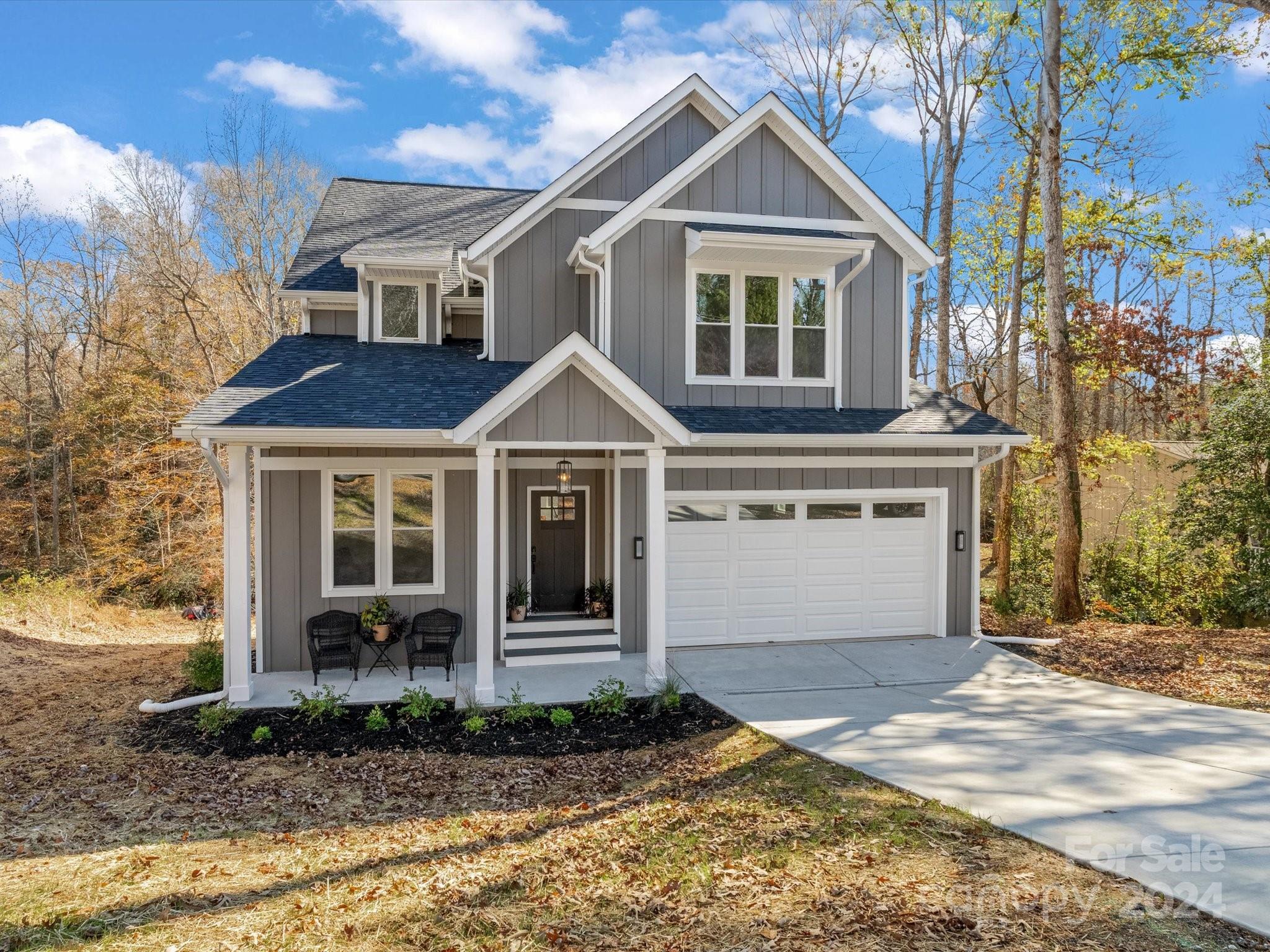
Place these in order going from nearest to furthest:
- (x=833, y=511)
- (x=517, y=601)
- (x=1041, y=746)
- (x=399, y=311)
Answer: (x=1041, y=746) < (x=517, y=601) < (x=833, y=511) < (x=399, y=311)

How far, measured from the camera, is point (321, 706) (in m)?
7.80

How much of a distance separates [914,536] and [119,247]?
79.2 feet

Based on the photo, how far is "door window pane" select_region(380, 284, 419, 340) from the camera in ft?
38.3

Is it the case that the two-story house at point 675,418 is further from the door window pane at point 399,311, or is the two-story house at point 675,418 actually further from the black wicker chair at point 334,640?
the black wicker chair at point 334,640

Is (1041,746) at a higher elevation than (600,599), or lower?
lower

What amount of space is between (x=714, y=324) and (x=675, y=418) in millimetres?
2047

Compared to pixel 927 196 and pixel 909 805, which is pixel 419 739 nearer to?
pixel 909 805

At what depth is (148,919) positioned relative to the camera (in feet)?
13.5

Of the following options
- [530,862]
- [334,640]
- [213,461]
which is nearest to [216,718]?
[334,640]

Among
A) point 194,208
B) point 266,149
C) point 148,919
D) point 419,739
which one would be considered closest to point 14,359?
point 194,208

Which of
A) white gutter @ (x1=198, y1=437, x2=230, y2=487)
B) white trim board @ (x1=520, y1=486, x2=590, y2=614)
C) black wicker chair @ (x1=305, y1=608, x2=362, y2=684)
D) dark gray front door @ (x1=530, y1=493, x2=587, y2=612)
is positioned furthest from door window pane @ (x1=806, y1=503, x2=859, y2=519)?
white gutter @ (x1=198, y1=437, x2=230, y2=487)

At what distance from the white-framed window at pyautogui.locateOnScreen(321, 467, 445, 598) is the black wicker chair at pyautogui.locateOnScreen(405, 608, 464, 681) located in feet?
1.59

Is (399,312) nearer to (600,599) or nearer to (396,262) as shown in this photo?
(396,262)

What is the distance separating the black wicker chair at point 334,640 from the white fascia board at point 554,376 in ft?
9.93
